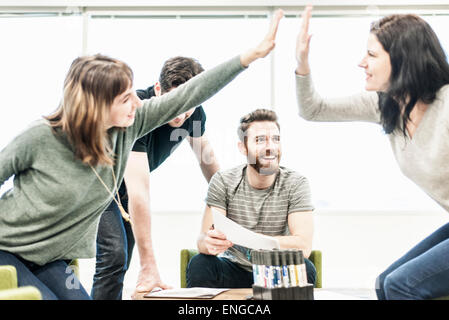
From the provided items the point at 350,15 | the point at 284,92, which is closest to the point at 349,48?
the point at 350,15

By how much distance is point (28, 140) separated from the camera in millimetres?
1290

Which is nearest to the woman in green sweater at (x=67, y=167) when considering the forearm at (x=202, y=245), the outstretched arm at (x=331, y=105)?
the outstretched arm at (x=331, y=105)

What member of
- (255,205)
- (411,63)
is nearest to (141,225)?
(255,205)

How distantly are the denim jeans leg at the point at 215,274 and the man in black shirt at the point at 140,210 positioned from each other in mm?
213

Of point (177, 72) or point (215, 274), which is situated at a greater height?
point (177, 72)

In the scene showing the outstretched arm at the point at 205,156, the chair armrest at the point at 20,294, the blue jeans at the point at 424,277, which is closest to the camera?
the chair armrest at the point at 20,294

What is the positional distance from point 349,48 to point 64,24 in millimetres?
2034

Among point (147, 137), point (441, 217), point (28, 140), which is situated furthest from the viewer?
point (441, 217)

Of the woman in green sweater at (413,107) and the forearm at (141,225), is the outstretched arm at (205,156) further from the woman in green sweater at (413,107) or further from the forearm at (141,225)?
the woman in green sweater at (413,107)

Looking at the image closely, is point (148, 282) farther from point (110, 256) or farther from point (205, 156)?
point (205, 156)

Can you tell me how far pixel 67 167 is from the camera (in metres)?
1.35

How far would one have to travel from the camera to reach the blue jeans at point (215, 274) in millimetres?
1925

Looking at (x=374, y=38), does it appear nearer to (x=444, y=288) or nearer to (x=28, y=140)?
(x=444, y=288)

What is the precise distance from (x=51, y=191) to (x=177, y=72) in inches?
35.1
